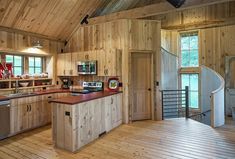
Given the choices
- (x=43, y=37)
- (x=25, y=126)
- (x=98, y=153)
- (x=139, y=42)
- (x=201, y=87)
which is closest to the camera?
(x=98, y=153)

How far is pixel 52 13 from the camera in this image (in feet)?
16.6

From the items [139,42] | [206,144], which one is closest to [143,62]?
[139,42]

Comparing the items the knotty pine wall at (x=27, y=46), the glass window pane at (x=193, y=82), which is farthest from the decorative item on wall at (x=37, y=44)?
the glass window pane at (x=193, y=82)

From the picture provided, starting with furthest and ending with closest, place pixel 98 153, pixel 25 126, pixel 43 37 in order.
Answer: pixel 43 37 → pixel 25 126 → pixel 98 153

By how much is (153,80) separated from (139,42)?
3.99ft

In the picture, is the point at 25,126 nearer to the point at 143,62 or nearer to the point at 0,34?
the point at 0,34

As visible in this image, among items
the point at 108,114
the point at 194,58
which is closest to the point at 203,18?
the point at 194,58

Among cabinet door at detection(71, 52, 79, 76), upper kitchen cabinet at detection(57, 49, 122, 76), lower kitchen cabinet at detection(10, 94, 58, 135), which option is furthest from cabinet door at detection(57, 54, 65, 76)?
lower kitchen cabinet at detection(10, 94, 58, 135)

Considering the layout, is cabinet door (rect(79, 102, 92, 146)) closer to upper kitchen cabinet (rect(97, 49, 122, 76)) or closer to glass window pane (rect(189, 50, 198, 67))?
upper kitchen cabinet (rect(97, 49, 122, 76))

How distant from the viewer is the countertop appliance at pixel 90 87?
17.8 feet

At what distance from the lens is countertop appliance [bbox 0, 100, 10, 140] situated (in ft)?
12.7

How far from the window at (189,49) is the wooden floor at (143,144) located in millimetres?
3173

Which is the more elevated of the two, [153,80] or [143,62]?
[143,62]

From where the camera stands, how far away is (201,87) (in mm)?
6988
